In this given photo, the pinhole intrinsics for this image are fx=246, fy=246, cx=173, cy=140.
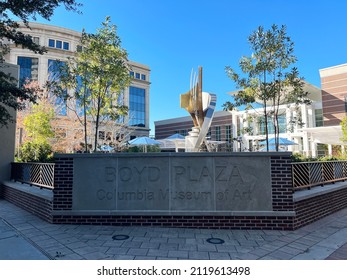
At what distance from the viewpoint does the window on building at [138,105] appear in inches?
2638

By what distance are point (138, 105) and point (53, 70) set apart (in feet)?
189

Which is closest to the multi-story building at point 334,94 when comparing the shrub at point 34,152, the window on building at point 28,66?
Answer: the shrub at point 34,152

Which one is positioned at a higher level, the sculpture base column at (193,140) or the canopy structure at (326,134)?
the canopy structure at (326,134)

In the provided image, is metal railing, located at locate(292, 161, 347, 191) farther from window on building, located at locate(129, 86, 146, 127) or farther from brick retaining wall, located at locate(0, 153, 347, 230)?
window on building, located at locate(129, 86, 146, 127)

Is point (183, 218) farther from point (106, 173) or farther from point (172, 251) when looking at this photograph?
point (106, 173)

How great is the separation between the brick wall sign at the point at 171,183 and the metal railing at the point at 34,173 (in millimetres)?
1823

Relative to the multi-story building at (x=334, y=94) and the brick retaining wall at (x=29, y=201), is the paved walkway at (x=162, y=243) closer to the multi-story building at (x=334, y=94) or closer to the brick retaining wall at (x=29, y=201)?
the brick retaining wall at (x=29, y=201)

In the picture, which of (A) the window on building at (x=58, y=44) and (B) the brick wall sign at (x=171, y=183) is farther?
(A) the window on building at (x=58, y=44)

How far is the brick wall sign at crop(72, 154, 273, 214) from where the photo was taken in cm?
608

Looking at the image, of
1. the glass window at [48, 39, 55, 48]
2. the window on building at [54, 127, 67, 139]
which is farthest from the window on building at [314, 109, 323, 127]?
the glass window at [48, 39, 55, 48]

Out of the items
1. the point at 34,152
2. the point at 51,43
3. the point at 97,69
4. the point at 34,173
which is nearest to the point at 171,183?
the point at 34,173

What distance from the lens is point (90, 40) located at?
10.4 meters

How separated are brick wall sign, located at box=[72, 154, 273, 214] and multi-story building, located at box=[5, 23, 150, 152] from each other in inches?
258

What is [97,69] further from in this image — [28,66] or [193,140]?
[28,66]
